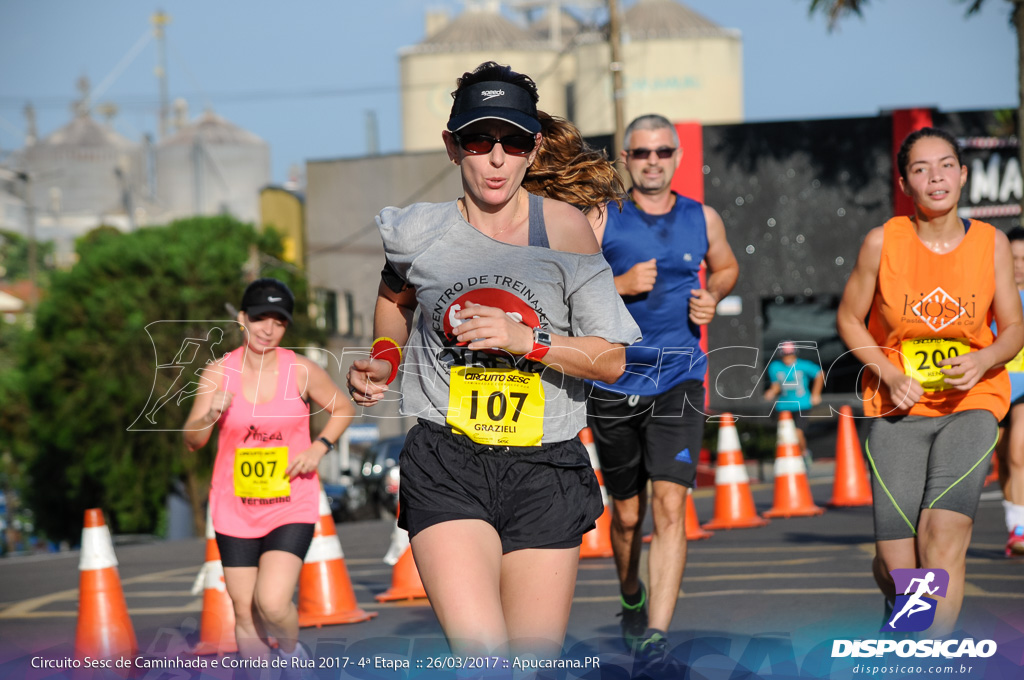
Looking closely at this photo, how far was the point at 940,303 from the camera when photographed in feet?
15.4

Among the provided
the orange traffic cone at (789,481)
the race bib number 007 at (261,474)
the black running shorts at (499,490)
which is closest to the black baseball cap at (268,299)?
the race bib number 007 at (261,474)

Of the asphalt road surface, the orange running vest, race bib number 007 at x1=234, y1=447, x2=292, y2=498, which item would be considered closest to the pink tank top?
race bib number 007 at x1=234, y1=447, x2=292, y2=498

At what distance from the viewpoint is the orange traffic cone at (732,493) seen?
11.3 m

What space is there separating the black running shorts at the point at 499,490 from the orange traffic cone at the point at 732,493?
781cm

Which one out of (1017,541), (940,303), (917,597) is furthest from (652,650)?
(1017,541)

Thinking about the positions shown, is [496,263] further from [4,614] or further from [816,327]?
[816,327]

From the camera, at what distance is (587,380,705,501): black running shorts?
5949 mm

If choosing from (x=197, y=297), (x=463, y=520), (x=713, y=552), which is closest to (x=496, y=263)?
(x=463, y=520)

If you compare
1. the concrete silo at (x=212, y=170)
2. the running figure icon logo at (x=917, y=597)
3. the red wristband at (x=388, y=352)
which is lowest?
the running figure icon logo at (x=917, y=597)

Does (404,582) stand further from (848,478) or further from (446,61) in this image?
(446,61)

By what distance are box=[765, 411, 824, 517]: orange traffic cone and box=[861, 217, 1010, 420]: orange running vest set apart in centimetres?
705

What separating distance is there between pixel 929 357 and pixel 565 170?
1.72 meters

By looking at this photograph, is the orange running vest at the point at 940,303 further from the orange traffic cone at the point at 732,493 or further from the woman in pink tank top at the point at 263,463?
the orange traffic cone at the point at 732,493

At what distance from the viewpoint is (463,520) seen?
3.48 meters
